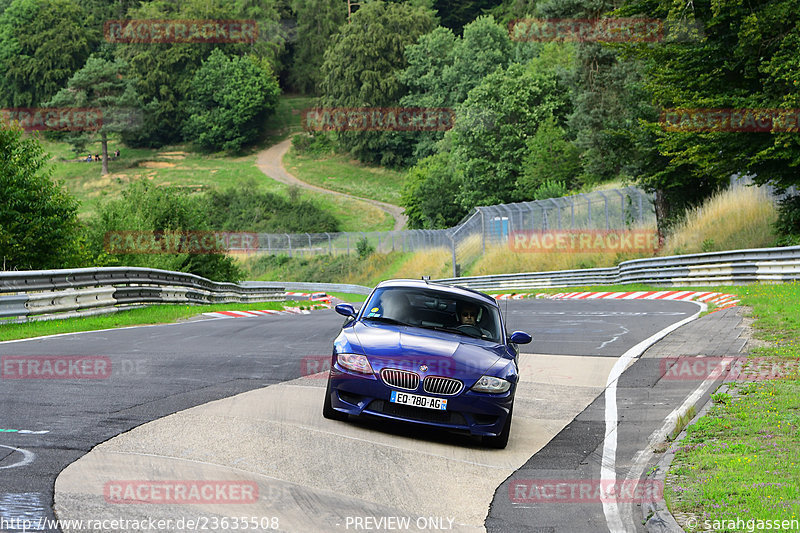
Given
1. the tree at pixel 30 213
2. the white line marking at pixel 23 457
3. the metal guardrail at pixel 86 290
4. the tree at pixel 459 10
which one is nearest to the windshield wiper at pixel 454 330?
the white line marking at pixel 23 457

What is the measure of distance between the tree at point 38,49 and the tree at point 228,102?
19.9m

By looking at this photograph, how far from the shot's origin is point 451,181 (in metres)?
75.9

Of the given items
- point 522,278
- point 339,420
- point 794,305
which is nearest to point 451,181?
point 522,278

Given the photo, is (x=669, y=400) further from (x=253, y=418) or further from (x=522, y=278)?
(x=522, y=278)

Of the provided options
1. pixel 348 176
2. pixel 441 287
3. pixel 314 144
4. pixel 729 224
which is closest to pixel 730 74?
pixel 729 224

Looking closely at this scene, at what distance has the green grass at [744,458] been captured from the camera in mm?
5844

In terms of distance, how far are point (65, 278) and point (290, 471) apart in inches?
557

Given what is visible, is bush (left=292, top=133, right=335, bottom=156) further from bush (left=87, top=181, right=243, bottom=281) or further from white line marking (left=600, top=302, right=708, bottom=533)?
white line marking (left=600, top=302, right=708, bottom=533)

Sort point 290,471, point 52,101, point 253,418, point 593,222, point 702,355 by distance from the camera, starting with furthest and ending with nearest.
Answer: point 52,101 < point 593,222 < point 702,355 < point 253,418 < point 290,471

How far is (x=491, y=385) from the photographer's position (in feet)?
27.4

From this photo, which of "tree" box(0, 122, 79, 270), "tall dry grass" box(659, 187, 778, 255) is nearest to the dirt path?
"tall dry grass" box(659, 187, 778, 255)

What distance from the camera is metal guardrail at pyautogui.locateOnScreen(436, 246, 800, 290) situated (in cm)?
2595

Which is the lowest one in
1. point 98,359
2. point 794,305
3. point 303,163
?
point 303,163

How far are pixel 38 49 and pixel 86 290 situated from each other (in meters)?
127
